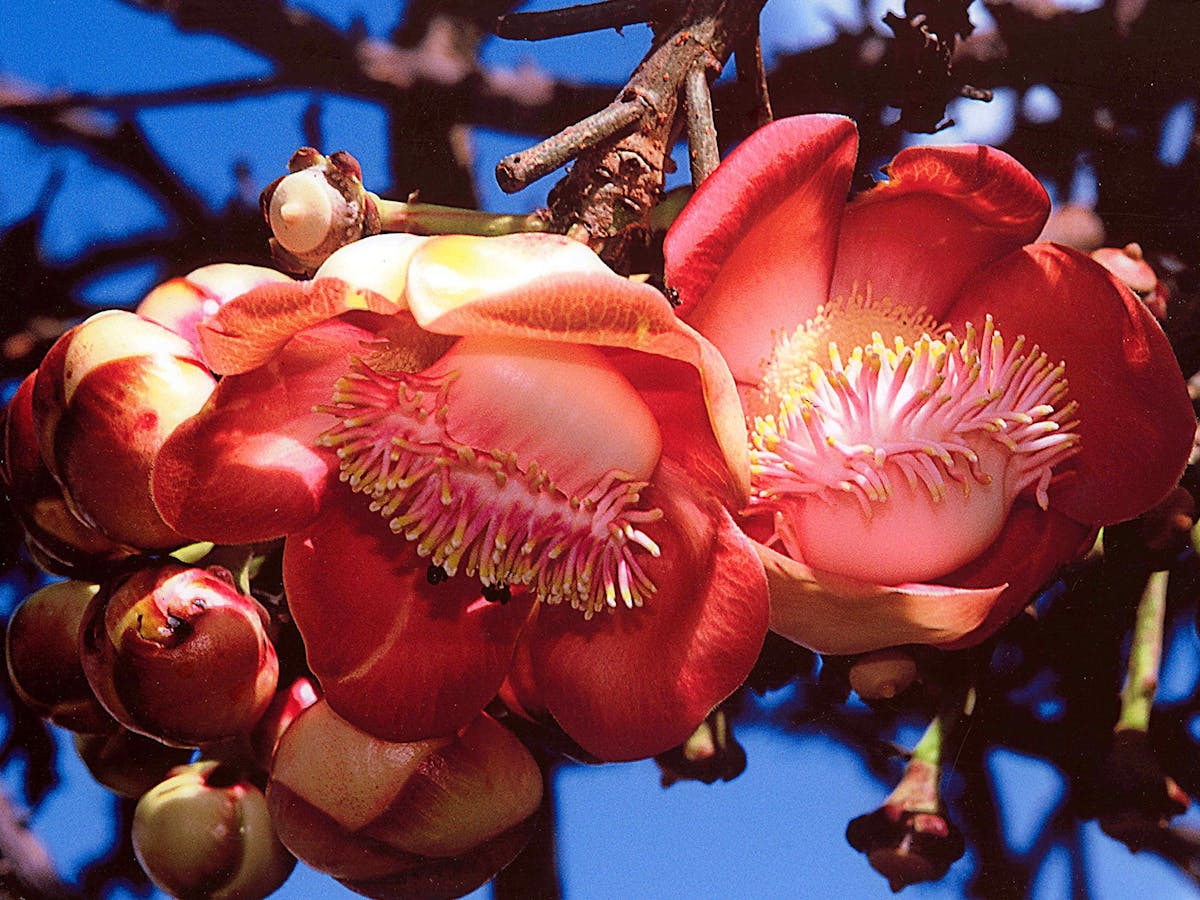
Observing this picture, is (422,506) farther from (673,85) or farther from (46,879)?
(46,879)

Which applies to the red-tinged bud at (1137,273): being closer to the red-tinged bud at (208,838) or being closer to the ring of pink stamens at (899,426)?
the ring of pink stamens at (899,426)

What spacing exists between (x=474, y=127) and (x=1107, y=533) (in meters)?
0.30

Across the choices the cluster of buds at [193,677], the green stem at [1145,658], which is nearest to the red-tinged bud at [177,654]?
the cluster of buds at [193,677]

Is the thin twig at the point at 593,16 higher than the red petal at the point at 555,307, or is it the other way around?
the thin twig at the point at 593,16

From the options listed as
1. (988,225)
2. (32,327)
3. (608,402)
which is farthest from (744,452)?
(32,327)

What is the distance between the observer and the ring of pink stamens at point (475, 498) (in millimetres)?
275

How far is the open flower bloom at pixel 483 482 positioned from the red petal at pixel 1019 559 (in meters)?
0.08

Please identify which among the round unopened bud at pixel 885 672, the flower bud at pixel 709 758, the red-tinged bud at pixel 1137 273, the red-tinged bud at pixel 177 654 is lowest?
the flower bud at pixel 709 758

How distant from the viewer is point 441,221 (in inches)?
13.8

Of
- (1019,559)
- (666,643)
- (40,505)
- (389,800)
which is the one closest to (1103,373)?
(1019,559)

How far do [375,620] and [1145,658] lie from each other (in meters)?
0.29

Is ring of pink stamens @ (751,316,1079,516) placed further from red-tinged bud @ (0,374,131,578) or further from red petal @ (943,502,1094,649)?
red-tinged bud @ (0,374,131,578)

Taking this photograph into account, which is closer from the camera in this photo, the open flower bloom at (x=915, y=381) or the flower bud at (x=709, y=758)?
the open flower bloom at (x=915, y=381)

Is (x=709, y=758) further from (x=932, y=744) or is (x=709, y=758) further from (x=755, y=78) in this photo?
(x=755, y=78)
